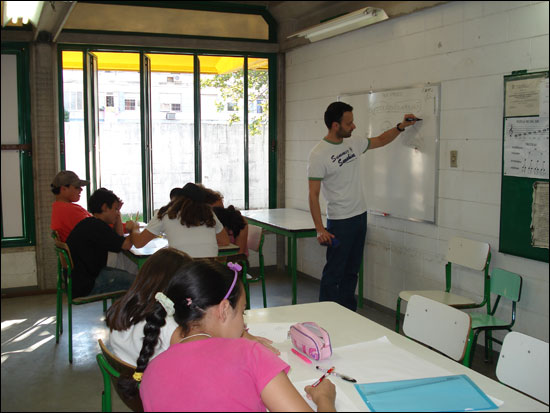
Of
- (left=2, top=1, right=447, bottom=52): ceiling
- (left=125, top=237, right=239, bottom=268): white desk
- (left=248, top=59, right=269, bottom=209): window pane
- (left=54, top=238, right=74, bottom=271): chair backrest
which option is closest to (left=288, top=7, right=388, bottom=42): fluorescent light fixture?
(left=2, top=1, right=447, bottom=52): ceiling

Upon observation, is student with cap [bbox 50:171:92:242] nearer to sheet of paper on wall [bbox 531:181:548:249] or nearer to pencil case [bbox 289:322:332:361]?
pencil case [bbox 289:322:332:361]

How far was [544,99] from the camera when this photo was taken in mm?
3332

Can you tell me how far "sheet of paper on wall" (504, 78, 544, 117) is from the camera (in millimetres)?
3379

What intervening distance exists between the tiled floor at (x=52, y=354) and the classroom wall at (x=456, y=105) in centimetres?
47

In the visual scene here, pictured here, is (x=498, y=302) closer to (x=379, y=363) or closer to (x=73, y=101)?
(x=379, y=363)

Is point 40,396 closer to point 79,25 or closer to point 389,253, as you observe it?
point 389,253

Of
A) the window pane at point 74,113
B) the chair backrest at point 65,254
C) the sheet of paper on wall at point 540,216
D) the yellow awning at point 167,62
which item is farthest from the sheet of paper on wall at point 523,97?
the window pane at point 74,113

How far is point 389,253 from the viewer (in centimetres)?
483

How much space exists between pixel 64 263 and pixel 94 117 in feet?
7.21

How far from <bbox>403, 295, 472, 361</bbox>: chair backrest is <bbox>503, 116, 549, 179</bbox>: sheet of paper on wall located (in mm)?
1346

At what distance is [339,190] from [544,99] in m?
1.56

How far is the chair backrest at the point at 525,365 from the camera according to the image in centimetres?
195

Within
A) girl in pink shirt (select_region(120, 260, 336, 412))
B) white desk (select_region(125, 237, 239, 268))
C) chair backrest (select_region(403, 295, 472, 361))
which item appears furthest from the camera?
white desk (select_region(125, 237, 239, 268))

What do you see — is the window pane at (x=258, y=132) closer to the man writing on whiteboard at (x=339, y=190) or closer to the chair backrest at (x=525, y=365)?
the man writing on whiteboard at (x=339, y=190)
